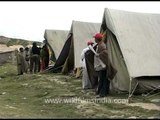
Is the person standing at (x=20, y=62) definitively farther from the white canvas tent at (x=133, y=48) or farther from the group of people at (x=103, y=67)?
the group of people at (x=103, y=67)

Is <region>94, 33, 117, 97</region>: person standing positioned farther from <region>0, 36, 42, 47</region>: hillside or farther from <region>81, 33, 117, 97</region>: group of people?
<region>0, 36, 42, 47</region>: hillside

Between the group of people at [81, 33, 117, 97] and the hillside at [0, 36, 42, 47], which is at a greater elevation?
the group of people at [81, 33, 117, 97]

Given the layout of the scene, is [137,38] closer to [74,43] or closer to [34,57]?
[74,43]

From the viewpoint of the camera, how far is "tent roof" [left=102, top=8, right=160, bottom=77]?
407 inches

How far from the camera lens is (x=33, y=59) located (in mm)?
18500

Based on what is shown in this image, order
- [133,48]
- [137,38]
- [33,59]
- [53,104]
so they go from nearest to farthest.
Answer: [53,104], [133,48], [137,38], [33,59]

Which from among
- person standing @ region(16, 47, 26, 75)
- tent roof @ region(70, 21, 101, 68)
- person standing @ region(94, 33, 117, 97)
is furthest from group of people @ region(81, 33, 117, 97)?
person standing @ region(16, 47, 26, 75)

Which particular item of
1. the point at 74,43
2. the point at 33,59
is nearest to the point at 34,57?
the point at 33,59

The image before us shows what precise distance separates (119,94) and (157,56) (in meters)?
1.53

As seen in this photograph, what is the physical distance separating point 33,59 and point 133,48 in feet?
→ 28.1

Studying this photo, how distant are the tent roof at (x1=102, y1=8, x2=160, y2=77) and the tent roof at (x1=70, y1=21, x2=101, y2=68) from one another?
366cm

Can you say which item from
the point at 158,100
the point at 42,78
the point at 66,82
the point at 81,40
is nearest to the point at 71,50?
the point at 81,40

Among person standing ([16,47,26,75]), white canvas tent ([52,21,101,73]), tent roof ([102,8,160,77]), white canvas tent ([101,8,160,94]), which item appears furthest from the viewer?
person standing ([16,47,26,75])

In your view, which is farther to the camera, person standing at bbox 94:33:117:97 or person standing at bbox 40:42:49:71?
person standing at bbox 40:42:49:71
